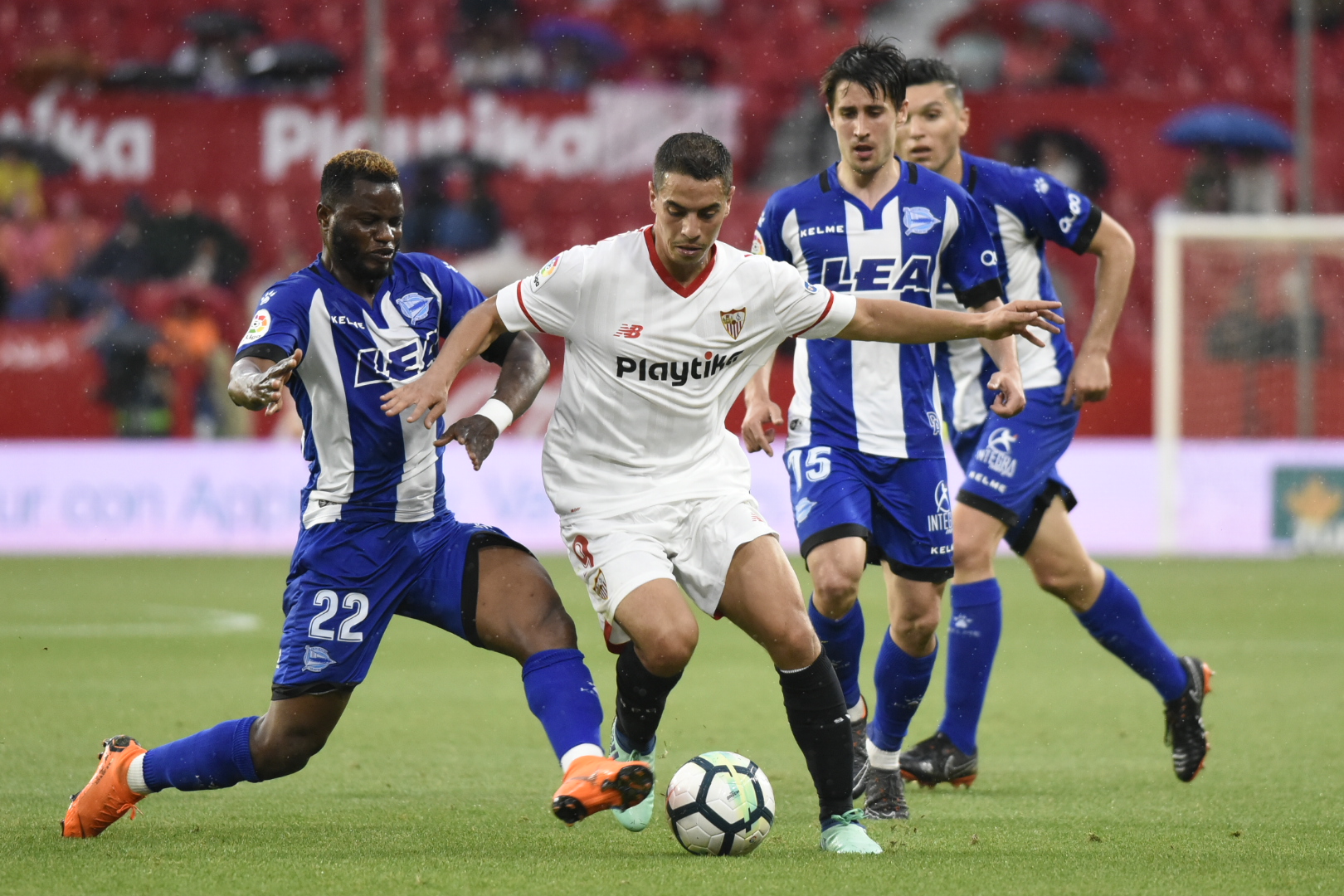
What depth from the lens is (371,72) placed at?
1553cm

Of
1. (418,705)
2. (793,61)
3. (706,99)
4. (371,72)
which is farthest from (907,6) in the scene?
(418,705)

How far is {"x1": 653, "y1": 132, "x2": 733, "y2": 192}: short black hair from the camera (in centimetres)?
447

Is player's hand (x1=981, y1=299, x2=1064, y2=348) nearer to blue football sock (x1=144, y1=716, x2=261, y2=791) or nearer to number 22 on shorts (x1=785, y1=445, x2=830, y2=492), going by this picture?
number 22 on shorts (x1=785, y1=445, x2=830, y2=492)

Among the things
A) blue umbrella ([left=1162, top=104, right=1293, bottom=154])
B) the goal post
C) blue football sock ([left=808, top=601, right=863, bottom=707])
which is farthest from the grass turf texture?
blue umbrella ([left=1162, top=104, right=1293, bottom=154])

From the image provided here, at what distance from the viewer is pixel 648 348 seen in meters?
4.68

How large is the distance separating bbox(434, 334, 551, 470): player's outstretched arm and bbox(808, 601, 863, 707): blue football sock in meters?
1.27

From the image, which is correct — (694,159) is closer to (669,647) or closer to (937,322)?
(937,322)

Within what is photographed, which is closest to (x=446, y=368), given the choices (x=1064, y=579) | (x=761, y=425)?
(x=761, y=425)

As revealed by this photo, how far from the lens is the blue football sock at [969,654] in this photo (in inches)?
236

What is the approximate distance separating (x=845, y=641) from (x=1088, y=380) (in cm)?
133

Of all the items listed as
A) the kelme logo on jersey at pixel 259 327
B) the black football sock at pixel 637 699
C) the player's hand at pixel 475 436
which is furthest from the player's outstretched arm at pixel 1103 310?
the kelme logo on jersey at pixel 259 327

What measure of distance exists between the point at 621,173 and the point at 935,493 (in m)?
12.9

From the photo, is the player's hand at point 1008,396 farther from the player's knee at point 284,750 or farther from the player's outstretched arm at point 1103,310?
the player's knee at point 284,750

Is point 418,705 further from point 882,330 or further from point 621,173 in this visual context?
point 621,173
